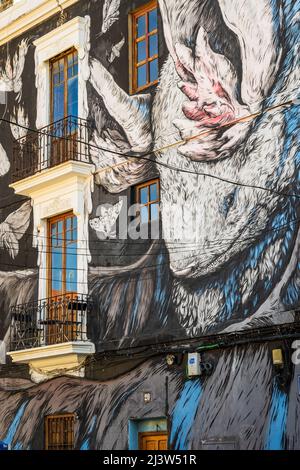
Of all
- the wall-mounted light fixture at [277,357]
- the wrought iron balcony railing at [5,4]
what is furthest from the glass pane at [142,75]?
the wall-mounted light fixture at [277,357]

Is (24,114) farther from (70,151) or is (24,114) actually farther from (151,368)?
(151,368)

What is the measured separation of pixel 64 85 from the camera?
69.1ft

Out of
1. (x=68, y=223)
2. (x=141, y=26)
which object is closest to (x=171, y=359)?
(x=68, y=223)

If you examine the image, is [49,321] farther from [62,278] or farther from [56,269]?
[56,269]

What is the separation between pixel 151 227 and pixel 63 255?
9.16ft

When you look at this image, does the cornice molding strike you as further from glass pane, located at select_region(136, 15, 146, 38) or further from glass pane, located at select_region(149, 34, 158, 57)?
glass pane, located at select_region(149, 34, 158, 57)

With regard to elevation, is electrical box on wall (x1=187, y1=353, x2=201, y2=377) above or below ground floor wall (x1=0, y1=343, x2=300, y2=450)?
above

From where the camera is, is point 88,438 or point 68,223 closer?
point 88,438

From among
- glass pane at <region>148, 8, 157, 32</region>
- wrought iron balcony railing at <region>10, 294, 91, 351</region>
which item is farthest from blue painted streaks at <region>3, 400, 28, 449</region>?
glass pane at <region>148, 8, 157, 32</region>

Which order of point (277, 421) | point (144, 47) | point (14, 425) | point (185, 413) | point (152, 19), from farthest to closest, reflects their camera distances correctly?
1. point (14, 425)
2. point (144, 47)
3. point (152, 19)
4. point (185, 413)
5. point (277, 421)

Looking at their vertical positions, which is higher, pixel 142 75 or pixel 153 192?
pixel 142 75

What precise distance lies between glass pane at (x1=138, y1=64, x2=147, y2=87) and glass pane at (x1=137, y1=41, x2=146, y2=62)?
0.60ft

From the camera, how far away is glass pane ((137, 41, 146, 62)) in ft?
62.6

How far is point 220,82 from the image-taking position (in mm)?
17062
